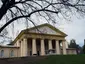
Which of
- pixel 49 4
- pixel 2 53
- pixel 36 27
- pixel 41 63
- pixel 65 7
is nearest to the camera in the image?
pixel 65 7

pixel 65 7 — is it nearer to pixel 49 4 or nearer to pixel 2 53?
pixel 49 4

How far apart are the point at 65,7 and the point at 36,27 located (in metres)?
2.57

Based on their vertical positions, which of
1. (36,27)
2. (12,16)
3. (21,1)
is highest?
(21,1)

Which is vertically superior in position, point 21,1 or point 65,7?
point 21,1

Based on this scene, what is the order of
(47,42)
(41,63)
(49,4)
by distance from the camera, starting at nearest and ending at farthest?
(49,4) < (41,63) < (47,42)

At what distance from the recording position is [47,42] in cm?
5622

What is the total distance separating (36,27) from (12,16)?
1704mm

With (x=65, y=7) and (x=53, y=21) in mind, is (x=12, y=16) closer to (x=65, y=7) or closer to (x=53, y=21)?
(x=53, y=21)

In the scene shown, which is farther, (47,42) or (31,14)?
(47,42)

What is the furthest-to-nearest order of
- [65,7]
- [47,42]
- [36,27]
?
1. [47,42]
2. [36,27]
3. [65,7]

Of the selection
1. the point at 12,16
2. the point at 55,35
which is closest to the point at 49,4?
the point at 12,16

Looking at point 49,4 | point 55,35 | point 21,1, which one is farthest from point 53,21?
point 55,35

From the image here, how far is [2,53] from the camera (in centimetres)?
5212

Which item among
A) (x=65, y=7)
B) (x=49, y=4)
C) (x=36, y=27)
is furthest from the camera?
(x=36, y=27)
